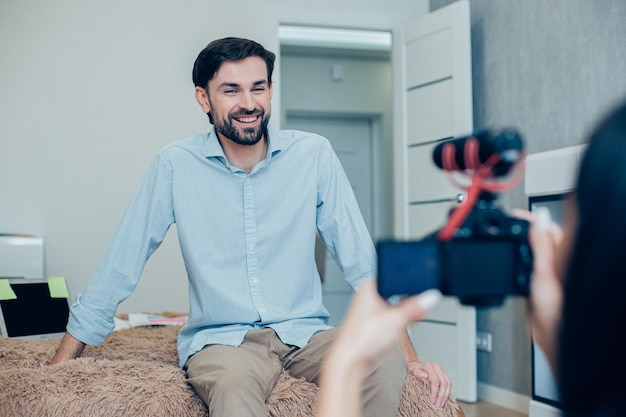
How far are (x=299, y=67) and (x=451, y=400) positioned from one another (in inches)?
176

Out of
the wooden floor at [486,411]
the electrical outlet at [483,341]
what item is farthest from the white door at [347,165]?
the wooden floor at [486,411]

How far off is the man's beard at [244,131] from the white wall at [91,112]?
2137 mm

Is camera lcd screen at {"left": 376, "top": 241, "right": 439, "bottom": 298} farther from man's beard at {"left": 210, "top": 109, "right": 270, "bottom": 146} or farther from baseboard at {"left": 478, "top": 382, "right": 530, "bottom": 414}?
baseboard at {"left": 478, "top": 382, "right": 530, "bottom": 414}

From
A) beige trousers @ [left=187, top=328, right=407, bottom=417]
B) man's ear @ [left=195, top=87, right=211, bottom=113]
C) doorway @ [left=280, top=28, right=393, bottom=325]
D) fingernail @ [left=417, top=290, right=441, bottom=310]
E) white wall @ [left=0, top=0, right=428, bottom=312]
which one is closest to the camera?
fingernail @ [left=417, top=290, right=441, bottom=310]

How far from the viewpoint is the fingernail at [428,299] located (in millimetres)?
574

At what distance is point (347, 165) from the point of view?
602 cm

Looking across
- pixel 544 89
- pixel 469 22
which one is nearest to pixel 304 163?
pixel 544 89

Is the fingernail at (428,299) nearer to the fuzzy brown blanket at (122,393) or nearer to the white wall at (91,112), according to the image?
the fuzzy brown blanket at (122,393)

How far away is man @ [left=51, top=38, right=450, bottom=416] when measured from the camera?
1625 mm

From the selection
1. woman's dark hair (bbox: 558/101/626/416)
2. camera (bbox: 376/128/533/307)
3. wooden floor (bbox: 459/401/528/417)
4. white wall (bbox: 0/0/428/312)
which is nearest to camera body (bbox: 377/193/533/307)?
camera (bbox: 376/128/533/307)

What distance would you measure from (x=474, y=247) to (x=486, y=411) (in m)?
2.78

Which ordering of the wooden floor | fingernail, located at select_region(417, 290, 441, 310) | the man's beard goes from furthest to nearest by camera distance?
the wooden floor < the man's beard < fingernail, located at select_region(417, 290, 441, 310)

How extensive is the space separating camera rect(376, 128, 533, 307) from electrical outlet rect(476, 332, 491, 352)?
9.57 ft

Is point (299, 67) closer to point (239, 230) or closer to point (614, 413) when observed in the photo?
point (239, 230)
